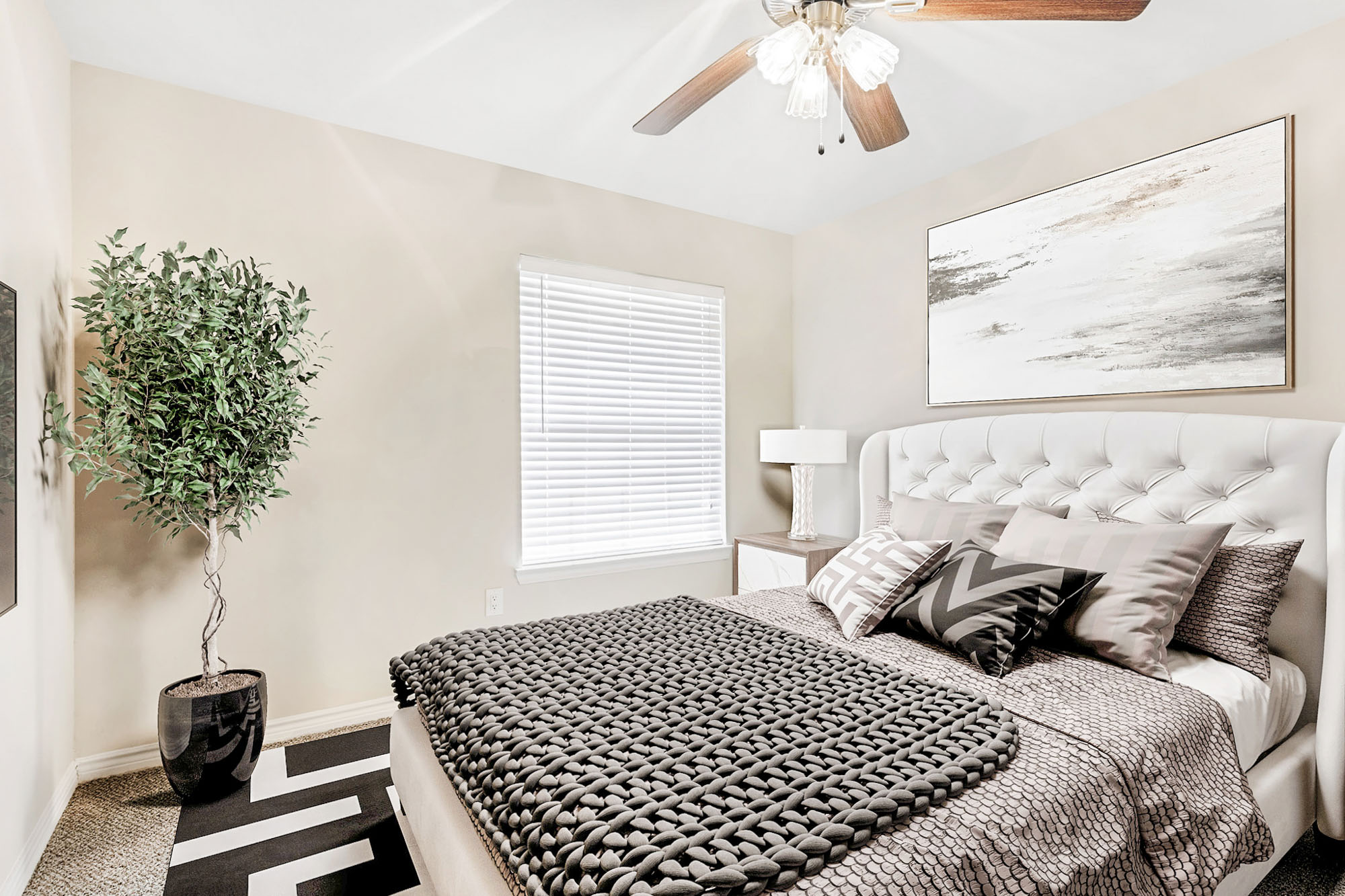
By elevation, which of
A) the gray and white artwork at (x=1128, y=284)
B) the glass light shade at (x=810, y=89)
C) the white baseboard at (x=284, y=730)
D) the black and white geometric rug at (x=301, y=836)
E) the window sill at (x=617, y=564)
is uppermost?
the glass light shade at (x=810, y=89)

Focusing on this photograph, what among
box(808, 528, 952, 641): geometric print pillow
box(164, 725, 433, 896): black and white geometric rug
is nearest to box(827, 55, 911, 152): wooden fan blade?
box(808, 528, 952, 641): geometric print pillow

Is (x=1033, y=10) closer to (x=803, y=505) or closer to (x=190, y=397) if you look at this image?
(x=803, y=505)

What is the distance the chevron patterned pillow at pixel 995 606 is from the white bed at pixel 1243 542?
0.35 m

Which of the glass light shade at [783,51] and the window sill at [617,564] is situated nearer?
the glass light shade at [783,51]

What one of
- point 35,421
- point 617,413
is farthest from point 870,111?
point 35,421

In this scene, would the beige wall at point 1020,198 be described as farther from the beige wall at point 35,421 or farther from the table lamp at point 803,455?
the beige wall at point 35,421

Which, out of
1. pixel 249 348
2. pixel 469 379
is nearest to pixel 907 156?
pixel 469 379

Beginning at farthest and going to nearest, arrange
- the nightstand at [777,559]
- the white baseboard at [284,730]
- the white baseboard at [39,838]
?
the nightstand at [777,559]
the white baseboard at [284,730]
the white baseboard at [39,838]

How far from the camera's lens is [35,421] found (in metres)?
1.94

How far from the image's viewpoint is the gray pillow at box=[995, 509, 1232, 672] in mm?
1792

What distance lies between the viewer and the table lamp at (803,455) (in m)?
3.42

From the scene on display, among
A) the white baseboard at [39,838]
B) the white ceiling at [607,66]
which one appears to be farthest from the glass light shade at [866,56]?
the white baseboard at [39,838]

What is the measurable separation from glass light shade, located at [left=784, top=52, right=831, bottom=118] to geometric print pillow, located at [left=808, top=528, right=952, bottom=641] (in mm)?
1440

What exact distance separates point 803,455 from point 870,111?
186cm
